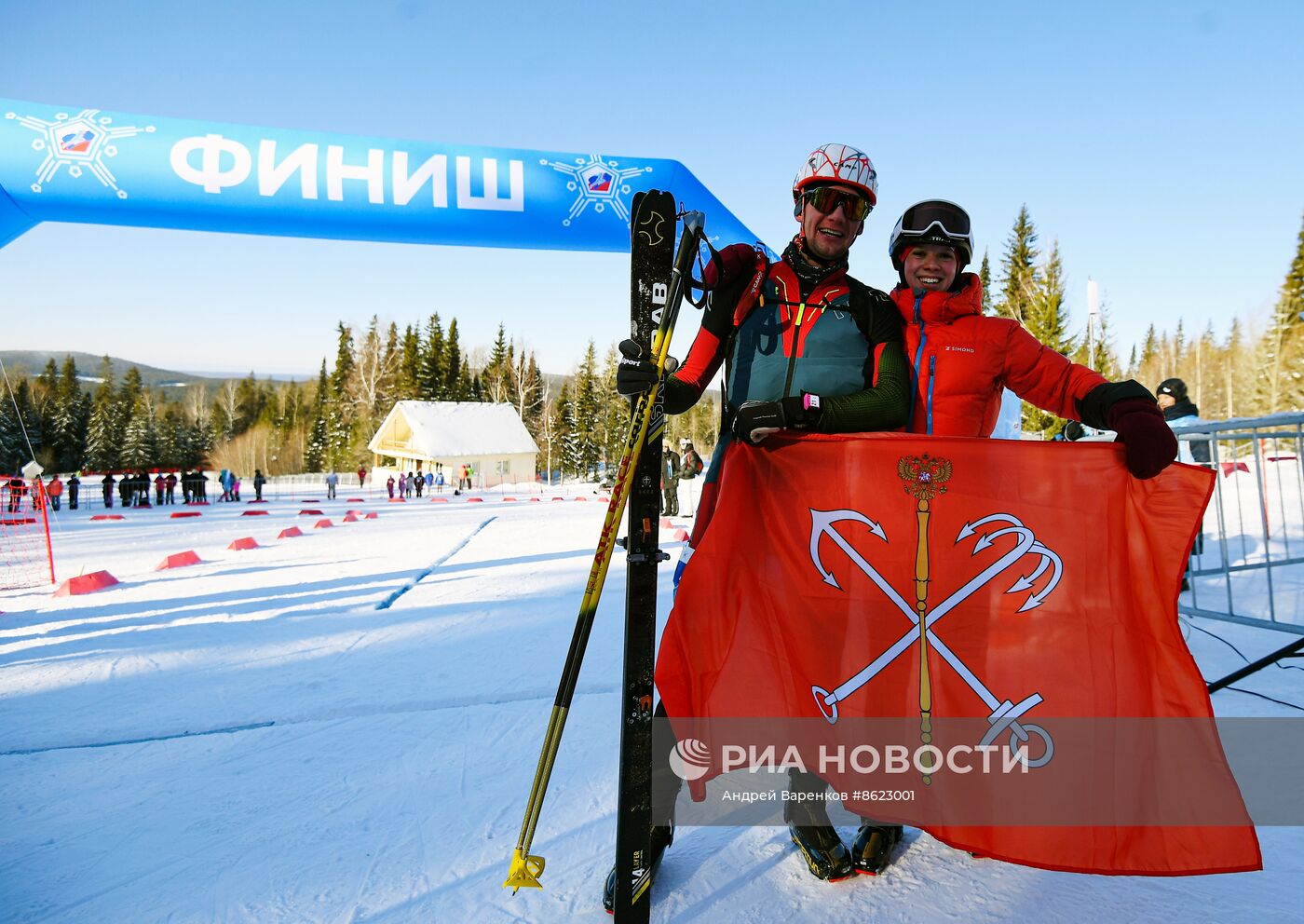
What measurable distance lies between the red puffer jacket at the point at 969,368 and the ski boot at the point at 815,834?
139 centimetres

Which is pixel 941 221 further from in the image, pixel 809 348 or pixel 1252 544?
pixel 1252 544

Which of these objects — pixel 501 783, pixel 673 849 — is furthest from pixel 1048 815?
pixel 501 783

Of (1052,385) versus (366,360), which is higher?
(366,360)

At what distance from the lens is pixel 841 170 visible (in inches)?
98.3

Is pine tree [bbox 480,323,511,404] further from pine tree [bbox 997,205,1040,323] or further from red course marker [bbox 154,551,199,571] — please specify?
red course marker [bbox 154,551,199,571]

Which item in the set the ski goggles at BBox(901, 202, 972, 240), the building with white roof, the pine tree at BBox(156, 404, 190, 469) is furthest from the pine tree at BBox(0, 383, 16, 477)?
the ski goggles at BBox(901, 202, 972, 240)

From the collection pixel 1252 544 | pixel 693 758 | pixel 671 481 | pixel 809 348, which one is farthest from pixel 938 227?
pixel 671 481

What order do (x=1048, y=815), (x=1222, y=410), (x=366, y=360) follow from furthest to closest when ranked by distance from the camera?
(x=366, y=360) < (x=1222, y=410) < (x=1048, y=815)

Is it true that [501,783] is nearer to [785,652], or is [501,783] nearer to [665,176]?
[785,652]

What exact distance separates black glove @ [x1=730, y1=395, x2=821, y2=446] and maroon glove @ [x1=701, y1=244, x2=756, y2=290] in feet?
1.79

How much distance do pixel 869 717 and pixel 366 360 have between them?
6498 centimetres

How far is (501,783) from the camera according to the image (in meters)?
2.82

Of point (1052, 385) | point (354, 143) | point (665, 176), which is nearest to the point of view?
point (1052, 385)

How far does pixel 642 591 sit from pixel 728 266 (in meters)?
1.27
